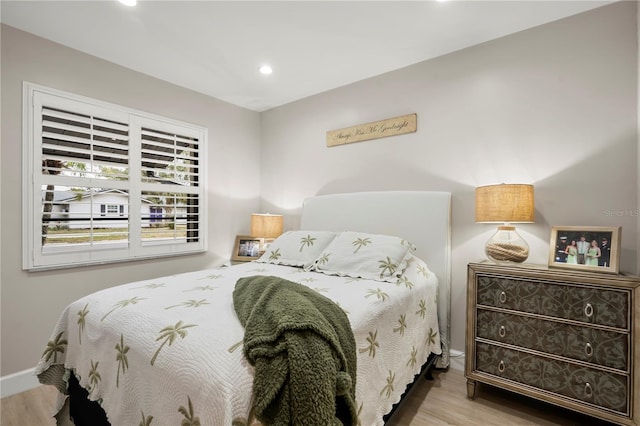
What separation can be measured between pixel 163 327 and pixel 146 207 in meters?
2.00

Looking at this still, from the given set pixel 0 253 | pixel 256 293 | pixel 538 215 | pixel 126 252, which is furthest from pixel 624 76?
pixel 0 253

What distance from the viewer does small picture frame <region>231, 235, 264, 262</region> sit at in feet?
10.8

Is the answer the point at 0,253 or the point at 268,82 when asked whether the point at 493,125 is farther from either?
the point at 0,253

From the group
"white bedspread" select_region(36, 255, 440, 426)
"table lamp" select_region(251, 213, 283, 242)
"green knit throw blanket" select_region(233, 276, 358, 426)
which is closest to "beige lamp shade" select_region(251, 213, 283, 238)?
"table lamp" select_region(251, 213, 283, 242)

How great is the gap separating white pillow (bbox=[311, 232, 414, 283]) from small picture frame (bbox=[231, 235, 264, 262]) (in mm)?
1181

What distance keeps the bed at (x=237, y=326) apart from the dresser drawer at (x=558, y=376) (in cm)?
37

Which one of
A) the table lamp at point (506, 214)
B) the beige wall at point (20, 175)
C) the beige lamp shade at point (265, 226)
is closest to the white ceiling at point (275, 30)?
the beige wall at point (20, 175)

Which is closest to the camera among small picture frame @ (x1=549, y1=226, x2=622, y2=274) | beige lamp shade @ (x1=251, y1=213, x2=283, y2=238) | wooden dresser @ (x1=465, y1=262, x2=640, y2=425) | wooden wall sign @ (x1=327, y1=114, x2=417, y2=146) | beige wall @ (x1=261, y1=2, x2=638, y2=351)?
wooden dresser @ (x1=465, y1=262, x2=640, y2=425)

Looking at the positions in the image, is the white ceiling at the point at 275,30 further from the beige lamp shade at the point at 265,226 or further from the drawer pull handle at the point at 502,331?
the drawer pull handle at the point at 502,331

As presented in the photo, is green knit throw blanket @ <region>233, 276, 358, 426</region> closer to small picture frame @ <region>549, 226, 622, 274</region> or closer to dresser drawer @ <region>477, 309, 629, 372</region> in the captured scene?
dresser drawer @ <region>477, 309, 629, 372</region>

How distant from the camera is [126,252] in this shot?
263 centimetres

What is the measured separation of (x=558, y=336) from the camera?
1.68 m

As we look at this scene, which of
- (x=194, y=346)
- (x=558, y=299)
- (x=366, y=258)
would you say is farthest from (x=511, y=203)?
(x=194, y=346)

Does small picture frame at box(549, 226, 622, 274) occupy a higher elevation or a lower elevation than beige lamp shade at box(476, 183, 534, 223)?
lower
